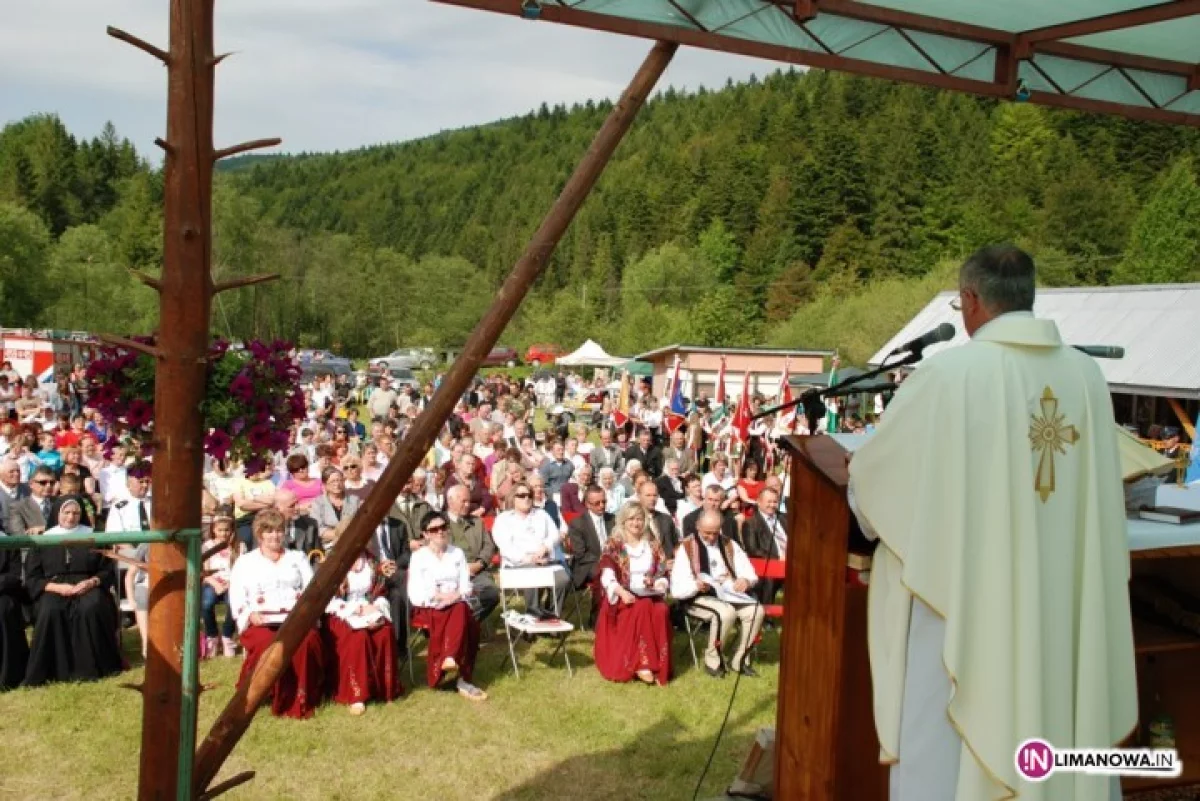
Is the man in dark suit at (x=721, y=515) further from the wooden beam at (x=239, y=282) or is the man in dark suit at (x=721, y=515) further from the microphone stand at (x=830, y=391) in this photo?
the wooden beam at (x=239, y=282)

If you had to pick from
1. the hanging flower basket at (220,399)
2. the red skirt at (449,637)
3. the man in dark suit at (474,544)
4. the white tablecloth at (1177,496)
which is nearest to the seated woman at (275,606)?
the red skirt at (449,637)

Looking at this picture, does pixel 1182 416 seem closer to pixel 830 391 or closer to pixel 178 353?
pixel 830 391

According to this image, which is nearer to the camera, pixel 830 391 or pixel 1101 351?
pixel 1101 351

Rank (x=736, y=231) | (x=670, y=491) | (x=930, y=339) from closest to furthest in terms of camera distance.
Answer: (x=930, y=339), (x=670, y=491), (x=736, y=231)

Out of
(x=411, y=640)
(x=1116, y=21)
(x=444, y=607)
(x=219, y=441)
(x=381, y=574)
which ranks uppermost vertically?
(x=1116, y=21)

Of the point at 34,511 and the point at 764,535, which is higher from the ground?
the point at 34,511

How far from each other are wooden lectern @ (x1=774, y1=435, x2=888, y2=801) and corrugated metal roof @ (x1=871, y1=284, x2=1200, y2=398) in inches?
856

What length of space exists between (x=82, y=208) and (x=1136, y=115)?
108 m

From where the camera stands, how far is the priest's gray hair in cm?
283

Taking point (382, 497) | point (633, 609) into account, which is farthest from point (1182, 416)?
point (382, 497)

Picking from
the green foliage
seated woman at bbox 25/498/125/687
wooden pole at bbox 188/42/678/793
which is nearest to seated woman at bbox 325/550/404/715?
seated woman at bbox 25/498/125/687

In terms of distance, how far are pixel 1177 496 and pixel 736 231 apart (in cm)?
10017

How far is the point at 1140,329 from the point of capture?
2814 centimetres

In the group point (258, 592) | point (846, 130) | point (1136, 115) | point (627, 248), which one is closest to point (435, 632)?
point (258, 592)
